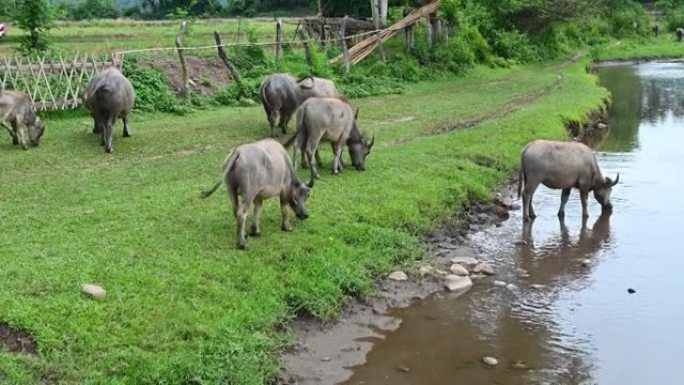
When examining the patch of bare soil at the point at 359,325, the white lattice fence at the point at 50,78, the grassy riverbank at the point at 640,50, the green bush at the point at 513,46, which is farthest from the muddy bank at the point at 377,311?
the grassy riverbank at the point at 640,50

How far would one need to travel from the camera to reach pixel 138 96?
19672 mm

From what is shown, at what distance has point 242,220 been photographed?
376 inches

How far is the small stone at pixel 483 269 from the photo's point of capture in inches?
435

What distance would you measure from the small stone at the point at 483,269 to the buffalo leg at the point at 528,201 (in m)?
2.42

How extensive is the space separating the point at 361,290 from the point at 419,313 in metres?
0.74

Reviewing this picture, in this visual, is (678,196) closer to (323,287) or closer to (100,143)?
(323,287)

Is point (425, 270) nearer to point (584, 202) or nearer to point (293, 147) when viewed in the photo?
point (293, 147)

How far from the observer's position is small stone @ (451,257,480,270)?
36.8 ft

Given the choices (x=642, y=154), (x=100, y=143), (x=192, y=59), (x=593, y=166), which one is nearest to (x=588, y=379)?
(x=593, y=166)

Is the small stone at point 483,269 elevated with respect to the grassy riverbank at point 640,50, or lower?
lower

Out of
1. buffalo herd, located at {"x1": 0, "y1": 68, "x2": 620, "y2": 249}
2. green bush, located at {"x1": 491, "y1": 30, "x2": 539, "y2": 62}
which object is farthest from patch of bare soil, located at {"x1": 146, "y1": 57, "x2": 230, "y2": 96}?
green bush, located at {"x1": 491, "y1": 30, "x2": 539, "y2": 62}

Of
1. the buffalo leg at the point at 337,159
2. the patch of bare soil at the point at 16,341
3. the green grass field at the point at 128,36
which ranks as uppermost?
the green grass field at the point at 128,36

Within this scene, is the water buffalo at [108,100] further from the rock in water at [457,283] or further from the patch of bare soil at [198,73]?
the rock in water at [457,283]

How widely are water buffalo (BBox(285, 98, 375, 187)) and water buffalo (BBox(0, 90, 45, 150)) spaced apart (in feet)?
18.1
